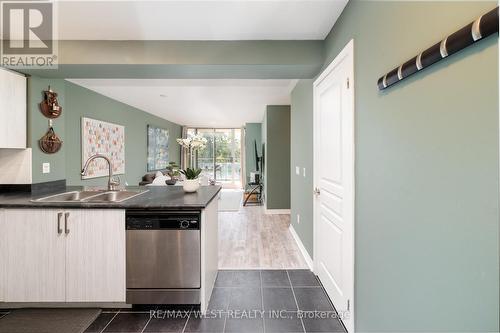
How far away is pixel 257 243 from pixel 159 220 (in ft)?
6.57

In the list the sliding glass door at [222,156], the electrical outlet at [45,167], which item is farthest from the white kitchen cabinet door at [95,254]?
the sliding glass door at [222,156]

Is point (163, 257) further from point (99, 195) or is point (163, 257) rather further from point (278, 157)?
point (278, 157)

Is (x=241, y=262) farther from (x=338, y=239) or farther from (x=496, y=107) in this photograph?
(x=496, y=107)

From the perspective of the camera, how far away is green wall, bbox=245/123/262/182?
8836mm

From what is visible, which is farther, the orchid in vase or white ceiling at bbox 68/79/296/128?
white ceiling at bbox 68/79/296/128

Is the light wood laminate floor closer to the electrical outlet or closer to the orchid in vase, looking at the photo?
the orchid in vase

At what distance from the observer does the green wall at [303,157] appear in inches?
115

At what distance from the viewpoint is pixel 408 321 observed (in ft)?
3.67

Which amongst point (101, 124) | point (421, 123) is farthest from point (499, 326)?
point (101, 124)

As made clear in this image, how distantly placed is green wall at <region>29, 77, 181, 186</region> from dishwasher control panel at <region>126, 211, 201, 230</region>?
1.41 m

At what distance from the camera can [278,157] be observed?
18.2ft

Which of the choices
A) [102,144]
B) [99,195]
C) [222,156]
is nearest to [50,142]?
[99,195]

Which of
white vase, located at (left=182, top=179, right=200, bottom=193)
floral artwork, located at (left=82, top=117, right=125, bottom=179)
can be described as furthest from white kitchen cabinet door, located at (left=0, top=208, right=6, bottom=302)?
floral artwork, located at (left=82, top=117, right=125, bottom=179)

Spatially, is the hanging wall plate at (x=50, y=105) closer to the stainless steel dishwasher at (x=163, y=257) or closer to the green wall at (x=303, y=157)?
the stainless steel dishwasher at (x=163, y=257)
